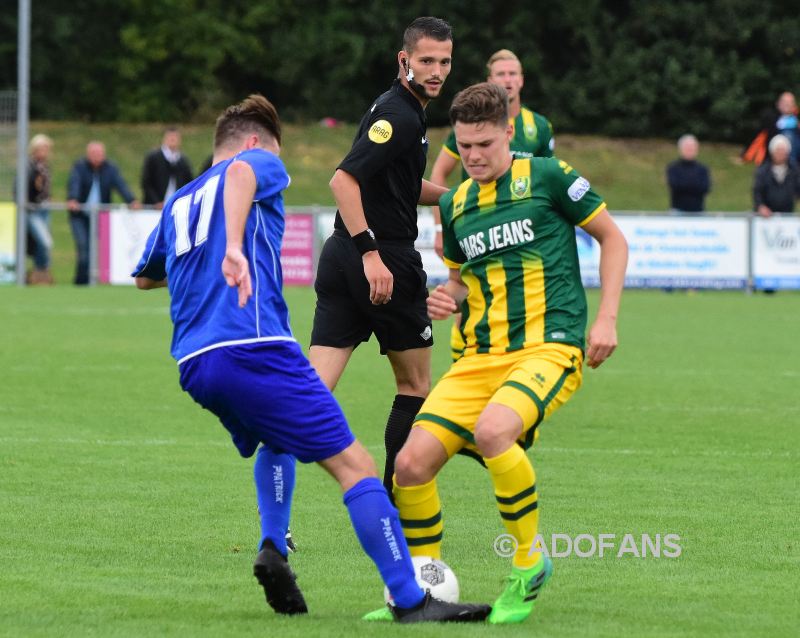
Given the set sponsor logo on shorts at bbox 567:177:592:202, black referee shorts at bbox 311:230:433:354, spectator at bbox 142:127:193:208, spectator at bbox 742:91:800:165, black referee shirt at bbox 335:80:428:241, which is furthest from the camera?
spectator at bbox 742:91:800:165

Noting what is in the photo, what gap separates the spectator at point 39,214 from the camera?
23969 millimetres

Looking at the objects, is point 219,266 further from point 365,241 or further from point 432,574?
point 365,241

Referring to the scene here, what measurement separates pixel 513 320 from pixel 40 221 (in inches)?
748

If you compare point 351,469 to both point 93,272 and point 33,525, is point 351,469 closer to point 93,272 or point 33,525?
point 33,525

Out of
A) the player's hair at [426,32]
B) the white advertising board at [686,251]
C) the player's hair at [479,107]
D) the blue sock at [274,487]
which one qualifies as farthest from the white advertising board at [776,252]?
the blue sock at [274,487]

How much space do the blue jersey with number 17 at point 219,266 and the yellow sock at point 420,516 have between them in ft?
2.38

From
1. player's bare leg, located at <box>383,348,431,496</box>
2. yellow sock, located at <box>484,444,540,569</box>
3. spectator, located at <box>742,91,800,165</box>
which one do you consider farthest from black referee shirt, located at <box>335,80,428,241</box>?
spectator, located at <box>742,91,800,165</box>

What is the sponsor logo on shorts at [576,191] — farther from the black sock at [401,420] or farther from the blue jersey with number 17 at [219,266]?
the black sock at [401,420]

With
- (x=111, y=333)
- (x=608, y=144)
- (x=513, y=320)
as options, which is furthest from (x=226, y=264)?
(x=608, y=144)

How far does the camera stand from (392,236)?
23.5 ft

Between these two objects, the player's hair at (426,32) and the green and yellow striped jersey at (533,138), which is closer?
the player's hair at (426,32)

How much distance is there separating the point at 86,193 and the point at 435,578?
19.4 metres

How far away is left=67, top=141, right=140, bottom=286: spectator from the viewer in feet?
76.7

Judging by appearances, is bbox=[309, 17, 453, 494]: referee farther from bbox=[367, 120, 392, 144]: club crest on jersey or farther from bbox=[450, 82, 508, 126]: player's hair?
bbox=[450, 82, 508, 126]: player's hair
